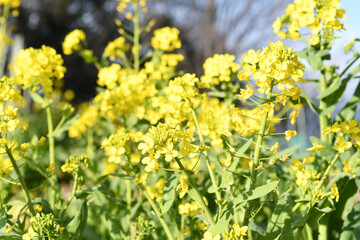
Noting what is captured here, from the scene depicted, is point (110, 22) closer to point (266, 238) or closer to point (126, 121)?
point (126, 121)

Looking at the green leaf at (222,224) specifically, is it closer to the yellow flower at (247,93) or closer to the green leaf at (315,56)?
the yellow flower at (247,93)

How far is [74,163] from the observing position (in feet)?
4.58

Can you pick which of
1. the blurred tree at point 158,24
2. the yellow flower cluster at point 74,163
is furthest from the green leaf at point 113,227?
Result: the blurred tree at point 158,24

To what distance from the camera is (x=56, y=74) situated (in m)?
1.83

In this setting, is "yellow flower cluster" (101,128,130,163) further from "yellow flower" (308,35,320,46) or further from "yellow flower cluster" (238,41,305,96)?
"yellow flower" (308,35,320,46)

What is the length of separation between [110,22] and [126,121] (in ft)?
31.7

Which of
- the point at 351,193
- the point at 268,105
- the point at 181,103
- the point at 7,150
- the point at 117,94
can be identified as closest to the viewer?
the point at 268,105

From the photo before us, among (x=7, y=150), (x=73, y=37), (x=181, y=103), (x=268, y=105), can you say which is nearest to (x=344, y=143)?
(x=268, y=105)

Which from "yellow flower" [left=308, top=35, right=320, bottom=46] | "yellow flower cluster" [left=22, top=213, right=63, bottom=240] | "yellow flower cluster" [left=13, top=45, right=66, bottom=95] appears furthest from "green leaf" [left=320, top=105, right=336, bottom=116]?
"yellow flower cluster" [left=13, top=45, right=66, bottom=95]

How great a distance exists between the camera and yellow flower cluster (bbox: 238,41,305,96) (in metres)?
1.00

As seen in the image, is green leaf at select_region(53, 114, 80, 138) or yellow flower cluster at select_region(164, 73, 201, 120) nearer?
yellow flower cluster at select_region(164, 73, 201, 120)

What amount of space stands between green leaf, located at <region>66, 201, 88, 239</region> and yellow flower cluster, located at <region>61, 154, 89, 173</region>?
0.14 meters

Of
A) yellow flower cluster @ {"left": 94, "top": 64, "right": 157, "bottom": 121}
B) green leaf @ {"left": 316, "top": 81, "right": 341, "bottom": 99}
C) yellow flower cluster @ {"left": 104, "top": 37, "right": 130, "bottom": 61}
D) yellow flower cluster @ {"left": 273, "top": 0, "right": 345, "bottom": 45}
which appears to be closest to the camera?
yellow flower cluster @ {"left": 273, "top": 0, "right": 345, "bottom": 45}

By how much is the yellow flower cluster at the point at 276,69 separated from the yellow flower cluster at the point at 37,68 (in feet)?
3.55
